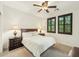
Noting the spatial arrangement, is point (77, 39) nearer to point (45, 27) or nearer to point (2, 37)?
point (45, 27)

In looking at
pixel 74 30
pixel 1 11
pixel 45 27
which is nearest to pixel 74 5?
pixel 74 30

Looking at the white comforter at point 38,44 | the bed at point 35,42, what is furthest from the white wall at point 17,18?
the white comforter at point 38,44

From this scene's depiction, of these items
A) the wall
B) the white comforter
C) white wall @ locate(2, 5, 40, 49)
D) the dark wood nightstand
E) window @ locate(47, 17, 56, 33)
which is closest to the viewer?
the wall

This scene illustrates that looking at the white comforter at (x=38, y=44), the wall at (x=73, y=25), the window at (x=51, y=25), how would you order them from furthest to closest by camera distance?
the white comforter at (x=38, y=44) → the window at (x=51, y=25) → the wall at (x=73, y=25)

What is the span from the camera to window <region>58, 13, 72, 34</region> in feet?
6.75

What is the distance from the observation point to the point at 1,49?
335 cm

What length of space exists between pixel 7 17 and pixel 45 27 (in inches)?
48.1

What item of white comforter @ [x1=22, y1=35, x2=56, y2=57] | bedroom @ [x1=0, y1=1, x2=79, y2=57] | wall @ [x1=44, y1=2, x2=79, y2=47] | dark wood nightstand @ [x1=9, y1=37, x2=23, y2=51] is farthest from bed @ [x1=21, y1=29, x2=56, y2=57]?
wall @ [x1=44, y1=2, x2=79, y2=47]

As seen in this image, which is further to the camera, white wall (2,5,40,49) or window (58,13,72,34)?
white wall (2,5,40,49)

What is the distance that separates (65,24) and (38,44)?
3.64ft

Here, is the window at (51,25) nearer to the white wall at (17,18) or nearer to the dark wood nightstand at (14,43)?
the white wall at (17,18)

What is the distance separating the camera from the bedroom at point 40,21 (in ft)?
6.71

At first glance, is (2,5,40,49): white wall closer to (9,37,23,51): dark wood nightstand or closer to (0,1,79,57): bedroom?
(0,1,79,57): bedroom

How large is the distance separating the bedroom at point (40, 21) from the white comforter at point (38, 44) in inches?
4.9
